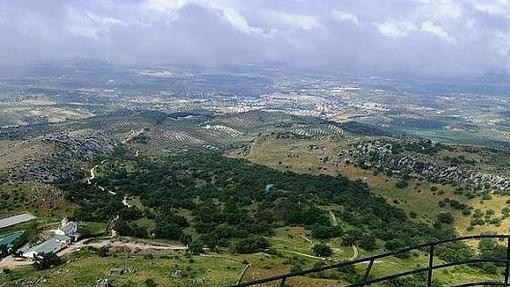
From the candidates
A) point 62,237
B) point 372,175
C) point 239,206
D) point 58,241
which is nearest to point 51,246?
point 58,241

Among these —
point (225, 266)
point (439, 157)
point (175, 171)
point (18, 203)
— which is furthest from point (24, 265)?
point (439, 157)

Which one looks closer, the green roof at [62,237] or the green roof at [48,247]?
the green roof at [48,247]

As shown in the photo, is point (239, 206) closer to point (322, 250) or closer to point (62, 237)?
point (62, 237)

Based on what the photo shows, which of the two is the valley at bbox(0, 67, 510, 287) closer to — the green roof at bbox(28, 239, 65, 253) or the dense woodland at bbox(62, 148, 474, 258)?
the dense woodland at bbox(62, 148, 474, 258)

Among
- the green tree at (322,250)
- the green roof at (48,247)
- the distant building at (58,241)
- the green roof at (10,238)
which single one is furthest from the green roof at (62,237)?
the green tree at (322,250)

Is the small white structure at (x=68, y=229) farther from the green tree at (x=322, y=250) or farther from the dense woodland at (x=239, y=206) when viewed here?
the green tree at (x=322, y=250)

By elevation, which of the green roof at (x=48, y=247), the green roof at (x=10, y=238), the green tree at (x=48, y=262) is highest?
the green tree at (x=48, y=262)

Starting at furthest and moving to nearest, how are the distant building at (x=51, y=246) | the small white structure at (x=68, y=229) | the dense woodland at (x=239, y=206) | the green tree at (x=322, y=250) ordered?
the dense woodland at (x=239, y=206) → the small white structure at (x=68, y=229) → the distant building at (x=51, y=246) → the green tree at (x=322, y=250)

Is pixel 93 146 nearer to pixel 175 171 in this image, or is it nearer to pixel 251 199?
pixel 175 171

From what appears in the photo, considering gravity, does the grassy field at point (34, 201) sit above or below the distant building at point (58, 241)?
below

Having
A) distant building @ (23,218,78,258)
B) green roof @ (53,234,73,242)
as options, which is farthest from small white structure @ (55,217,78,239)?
green roof @ (53,234,73,242)
